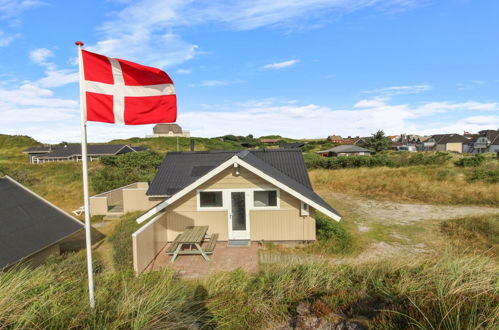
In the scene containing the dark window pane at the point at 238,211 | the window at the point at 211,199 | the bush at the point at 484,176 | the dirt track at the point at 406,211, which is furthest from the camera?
the bush at the point at 484,176

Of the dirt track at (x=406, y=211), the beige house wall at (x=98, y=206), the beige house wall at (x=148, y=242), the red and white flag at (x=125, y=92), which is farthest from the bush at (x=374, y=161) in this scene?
the red and white flag at (x=125, y=92)

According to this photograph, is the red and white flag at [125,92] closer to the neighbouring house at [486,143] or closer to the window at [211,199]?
the window at [211,199]

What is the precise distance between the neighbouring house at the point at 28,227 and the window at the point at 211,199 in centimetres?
423

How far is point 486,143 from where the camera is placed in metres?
69.0

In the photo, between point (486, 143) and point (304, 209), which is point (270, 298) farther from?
point (486, 143)

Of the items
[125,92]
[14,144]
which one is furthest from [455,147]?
[14,144]

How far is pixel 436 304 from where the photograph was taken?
11.2ft

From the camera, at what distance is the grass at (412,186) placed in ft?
58.3

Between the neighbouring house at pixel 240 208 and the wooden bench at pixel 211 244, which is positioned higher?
the neighbouring house at pixel 240 208

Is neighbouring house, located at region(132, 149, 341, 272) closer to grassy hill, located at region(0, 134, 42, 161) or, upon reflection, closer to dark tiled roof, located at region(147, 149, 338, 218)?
dark tiled roof, located at region(147, 149, 338, 218)

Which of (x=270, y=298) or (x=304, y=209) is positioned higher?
(x=304, y=209)

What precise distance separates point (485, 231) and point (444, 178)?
12.6 m

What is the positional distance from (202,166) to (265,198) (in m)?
5.04

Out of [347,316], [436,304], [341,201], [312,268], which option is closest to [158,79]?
[312,268]
